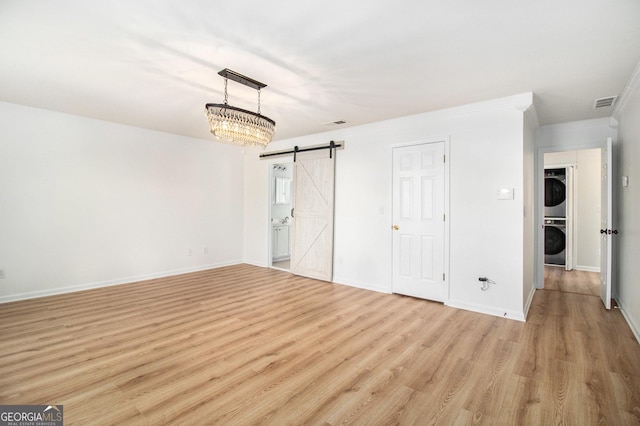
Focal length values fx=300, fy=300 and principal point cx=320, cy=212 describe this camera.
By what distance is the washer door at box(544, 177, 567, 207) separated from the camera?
637 cm

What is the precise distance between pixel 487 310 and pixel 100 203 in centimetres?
580

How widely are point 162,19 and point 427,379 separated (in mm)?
3250

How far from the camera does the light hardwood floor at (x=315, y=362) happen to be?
1.91 metres

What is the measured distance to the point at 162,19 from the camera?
Answer: 2.10 metres

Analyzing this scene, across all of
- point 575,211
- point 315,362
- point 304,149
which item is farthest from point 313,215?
point 575,211

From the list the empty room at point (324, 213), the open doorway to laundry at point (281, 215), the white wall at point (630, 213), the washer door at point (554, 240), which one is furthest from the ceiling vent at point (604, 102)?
the open doorway to laundry at point (281, 215)

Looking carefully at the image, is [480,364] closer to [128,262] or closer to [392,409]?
[392,409]

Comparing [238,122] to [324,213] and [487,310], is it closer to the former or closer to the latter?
[324,213]

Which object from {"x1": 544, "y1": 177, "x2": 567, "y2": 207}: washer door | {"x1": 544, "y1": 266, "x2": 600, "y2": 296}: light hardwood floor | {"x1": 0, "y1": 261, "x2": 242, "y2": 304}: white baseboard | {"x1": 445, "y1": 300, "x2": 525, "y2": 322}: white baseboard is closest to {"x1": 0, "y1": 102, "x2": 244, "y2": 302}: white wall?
{"x1": 0, "y1": 261, "x2": 242, "y2": 304}: white baseboard

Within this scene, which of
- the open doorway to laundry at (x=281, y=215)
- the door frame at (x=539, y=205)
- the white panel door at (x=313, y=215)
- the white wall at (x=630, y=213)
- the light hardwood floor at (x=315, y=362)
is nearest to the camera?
the light hardwood floor at (x=315, y=362)

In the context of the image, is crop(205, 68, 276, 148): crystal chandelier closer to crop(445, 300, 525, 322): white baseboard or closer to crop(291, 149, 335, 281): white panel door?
crop(291, 149, 335, 281): white panel door
